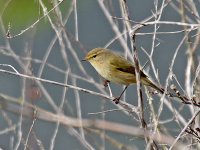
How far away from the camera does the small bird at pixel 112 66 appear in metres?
5.14

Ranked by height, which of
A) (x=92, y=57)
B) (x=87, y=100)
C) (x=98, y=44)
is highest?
(x=92, y=57)

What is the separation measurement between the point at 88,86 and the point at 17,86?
1.06 metres

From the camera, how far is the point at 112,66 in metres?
5.33

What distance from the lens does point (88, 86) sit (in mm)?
6758

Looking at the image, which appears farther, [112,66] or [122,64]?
[112,66]

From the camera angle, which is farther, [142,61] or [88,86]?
[88,86]

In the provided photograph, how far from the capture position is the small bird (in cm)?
514

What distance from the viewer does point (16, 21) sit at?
7281 millimetres

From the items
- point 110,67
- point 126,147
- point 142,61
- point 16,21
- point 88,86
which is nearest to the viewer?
point 126,147

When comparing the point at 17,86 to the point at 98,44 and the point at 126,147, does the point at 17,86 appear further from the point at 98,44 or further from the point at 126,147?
the point at 126,147

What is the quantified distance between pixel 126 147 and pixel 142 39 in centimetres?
207

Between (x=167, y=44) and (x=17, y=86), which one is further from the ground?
(x=167, y=44)

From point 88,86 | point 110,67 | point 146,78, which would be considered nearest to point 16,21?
point 88,86

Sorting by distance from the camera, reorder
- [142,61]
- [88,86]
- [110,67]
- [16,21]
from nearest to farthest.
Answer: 1. [110,67]
2. [142,61]
3. [88,86]
4. [16,21]
